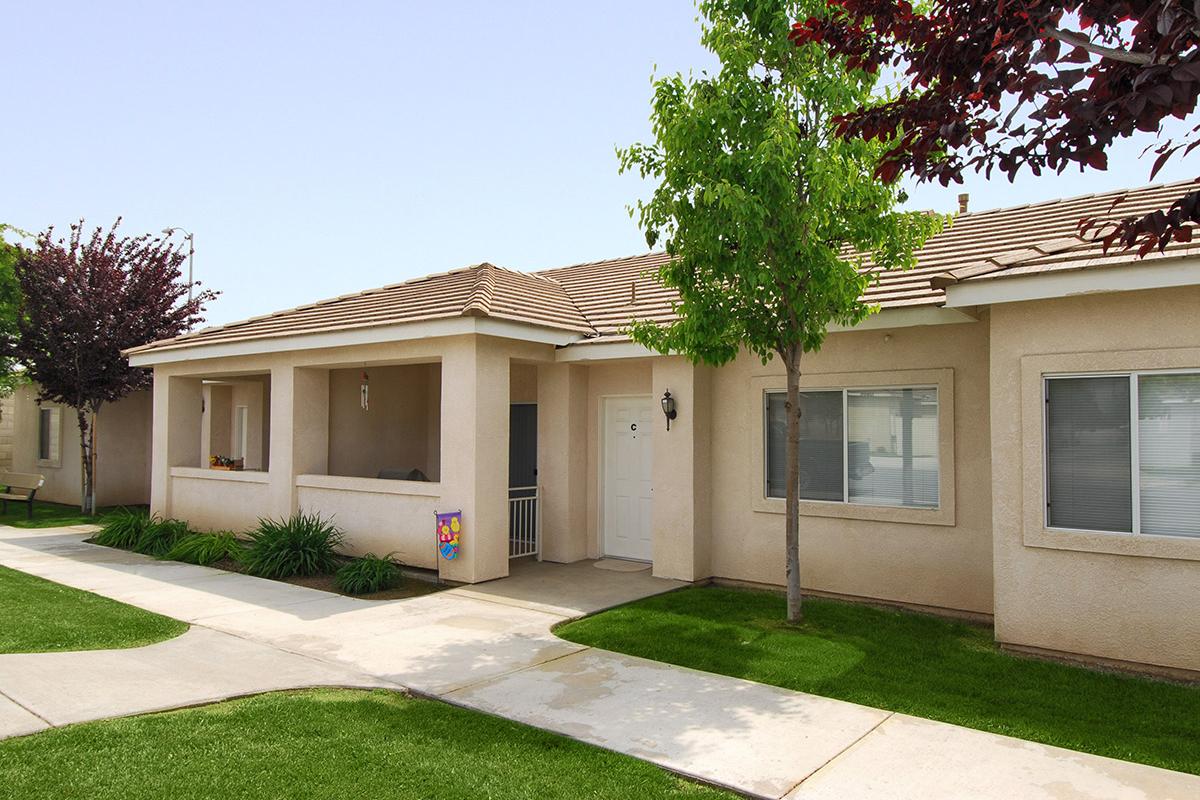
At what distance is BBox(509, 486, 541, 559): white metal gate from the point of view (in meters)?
12.3

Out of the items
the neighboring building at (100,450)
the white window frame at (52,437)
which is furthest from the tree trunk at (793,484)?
the white window frame at (52,437)

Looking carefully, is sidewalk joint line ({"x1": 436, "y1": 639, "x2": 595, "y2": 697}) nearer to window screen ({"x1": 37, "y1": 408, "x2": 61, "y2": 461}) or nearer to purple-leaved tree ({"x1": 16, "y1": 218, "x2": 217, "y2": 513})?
purple-leaved tree ({"x1": 16, "y1": 218, "x2": 217, "y2": 513})

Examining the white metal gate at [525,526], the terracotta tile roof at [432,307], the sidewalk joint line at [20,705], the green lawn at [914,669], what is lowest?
the green lawn at [914,669]

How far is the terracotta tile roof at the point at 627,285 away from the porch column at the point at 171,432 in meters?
0.91

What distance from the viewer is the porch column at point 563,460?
11.9 metres

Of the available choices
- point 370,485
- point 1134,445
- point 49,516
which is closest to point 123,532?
point 370,485

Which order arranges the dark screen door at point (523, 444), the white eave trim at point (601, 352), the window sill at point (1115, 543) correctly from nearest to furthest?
1. the window sill at point (1115, 543)
2. the white eave trim at point (601, 352)
3. the dark screen door at point (523, 444)

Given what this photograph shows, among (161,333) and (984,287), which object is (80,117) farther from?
(984,287)

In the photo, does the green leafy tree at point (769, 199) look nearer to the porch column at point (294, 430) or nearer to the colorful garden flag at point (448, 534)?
the colorful garden flag at point (448, 534)

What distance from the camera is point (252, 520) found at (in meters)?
13.6

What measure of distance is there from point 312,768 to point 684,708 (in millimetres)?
2662

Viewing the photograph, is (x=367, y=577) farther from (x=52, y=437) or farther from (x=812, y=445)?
(x=52, y=437)

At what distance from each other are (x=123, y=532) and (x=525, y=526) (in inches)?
295

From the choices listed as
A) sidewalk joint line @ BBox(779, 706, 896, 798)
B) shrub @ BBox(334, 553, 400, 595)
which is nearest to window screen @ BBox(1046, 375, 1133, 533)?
sidewalk joint line @ BBox(779, 706, 896, 798)
